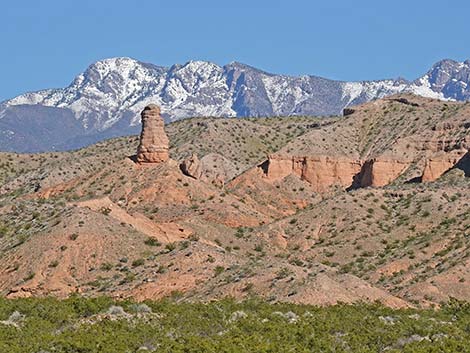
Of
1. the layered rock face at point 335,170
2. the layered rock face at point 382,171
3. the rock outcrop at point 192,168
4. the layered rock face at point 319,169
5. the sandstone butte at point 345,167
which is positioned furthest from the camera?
the layered rock face at point 319,169

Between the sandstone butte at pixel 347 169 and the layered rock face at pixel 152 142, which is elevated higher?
the layered rock face at pixel 152 142

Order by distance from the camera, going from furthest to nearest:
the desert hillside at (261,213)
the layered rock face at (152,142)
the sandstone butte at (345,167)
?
the sandstone butte at (345,167), the layered rock face at (152,142), the desert hillside at (261,213)

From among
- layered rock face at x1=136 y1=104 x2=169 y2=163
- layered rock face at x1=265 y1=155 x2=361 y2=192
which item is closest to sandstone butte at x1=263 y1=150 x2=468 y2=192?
layered rock face at x1=265 y1=155 x2=361 y2=192

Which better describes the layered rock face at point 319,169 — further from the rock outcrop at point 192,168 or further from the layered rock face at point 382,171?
the rock outcrop at point 192,168

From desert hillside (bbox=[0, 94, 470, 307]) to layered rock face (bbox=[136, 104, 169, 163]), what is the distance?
0.59 m

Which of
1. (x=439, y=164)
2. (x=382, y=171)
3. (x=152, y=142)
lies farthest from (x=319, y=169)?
(x=152, y=142)

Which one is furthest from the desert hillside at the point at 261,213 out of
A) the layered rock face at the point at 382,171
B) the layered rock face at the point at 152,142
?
the layered rock face at the point at 152,142

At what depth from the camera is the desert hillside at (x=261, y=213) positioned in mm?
66375

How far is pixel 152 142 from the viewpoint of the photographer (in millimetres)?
102812

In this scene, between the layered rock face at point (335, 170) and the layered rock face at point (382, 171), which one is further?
the layered rock face at point (335, 170)

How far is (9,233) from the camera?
7775cm

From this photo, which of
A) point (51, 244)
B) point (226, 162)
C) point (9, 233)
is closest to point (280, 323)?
point (51, 244)

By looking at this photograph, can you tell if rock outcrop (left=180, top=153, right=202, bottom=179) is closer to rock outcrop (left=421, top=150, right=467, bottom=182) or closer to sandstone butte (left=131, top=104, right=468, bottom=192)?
sandstone butte (left=131, top=104, right=468, bottom=192)

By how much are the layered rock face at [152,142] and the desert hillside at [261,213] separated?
1.93 ft
